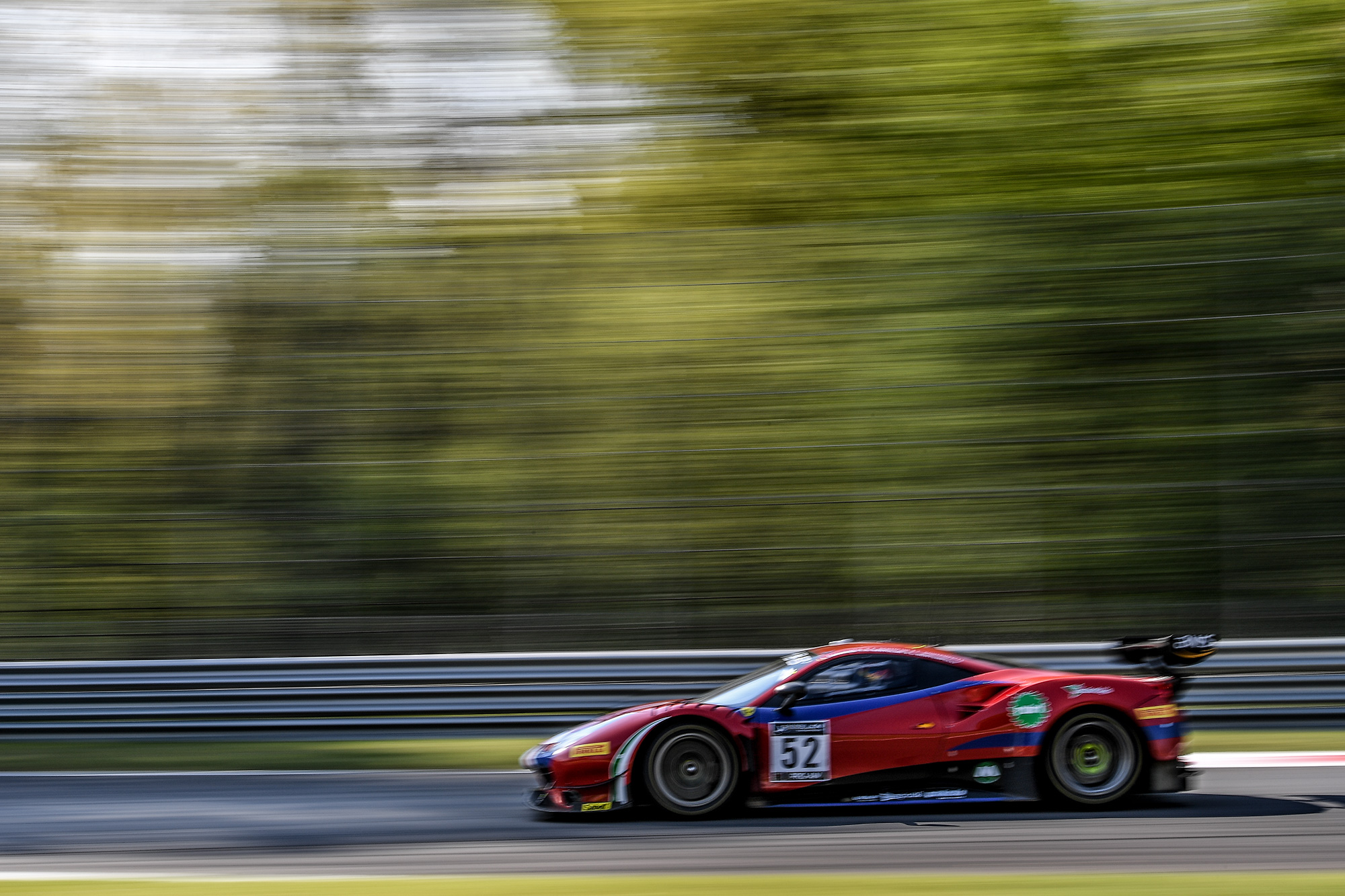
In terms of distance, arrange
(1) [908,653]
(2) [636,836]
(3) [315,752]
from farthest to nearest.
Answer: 1. (3) [315,752]
2. (1) [908,653]
3. (2) [636,836]

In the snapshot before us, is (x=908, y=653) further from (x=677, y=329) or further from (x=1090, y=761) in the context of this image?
(x=677, y=329)

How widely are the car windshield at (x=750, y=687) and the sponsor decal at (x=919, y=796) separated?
0.81 meters

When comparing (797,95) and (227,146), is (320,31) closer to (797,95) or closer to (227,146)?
(227,146)

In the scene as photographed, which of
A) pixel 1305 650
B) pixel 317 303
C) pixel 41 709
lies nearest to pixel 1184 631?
pixel 1305 650

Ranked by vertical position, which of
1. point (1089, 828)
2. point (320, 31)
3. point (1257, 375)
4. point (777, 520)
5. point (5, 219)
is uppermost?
point (320, 31)

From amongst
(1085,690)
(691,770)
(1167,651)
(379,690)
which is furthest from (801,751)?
(379,690)

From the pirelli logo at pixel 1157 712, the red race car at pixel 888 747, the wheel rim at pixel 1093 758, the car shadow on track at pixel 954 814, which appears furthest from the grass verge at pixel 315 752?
the wheel rim at pixel 1093 758

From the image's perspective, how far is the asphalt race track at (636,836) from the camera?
247 inches

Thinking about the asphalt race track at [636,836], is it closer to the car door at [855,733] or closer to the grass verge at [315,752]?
the car door at [855,733]

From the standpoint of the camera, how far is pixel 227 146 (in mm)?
14523

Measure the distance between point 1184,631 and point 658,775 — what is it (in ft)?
21.1

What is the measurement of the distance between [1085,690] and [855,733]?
4.35 feet

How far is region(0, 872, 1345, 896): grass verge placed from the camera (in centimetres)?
552

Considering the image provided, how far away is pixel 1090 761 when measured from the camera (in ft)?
24.9
